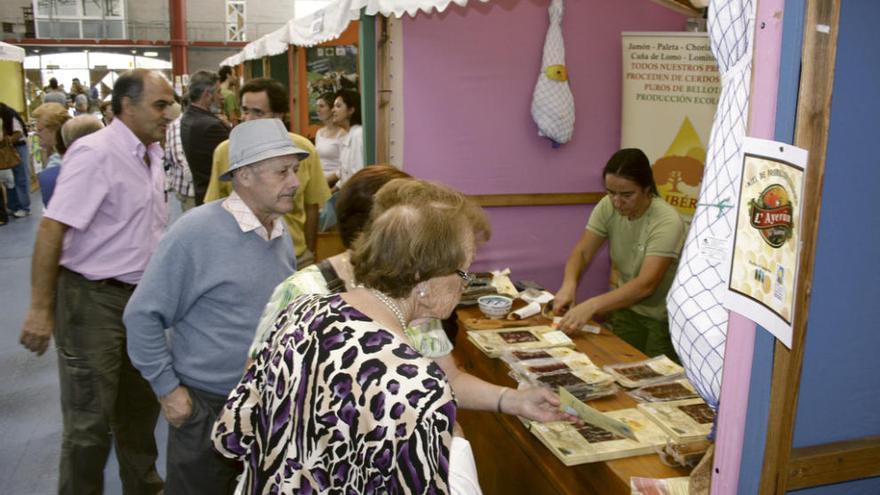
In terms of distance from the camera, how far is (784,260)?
→ 3.69ft

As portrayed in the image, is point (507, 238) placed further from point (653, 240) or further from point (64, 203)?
point (64, 203)

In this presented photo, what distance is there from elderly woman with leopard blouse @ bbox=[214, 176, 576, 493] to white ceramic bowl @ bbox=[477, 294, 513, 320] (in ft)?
5.28

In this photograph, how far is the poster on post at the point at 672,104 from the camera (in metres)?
4.19

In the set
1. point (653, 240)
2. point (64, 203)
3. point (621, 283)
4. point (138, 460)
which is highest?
point (64, 203)

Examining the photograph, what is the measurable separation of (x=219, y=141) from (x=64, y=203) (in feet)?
7.07

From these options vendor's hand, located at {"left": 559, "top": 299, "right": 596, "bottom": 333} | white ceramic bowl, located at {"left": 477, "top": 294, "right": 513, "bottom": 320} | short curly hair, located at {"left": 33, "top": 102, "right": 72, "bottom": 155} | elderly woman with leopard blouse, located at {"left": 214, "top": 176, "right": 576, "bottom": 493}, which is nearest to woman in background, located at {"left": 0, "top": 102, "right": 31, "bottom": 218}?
short curly hair, located at {"left": 33, "top": 102, "right": 72, "bottom": 155}

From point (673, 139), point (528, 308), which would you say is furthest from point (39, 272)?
point (673, 139)

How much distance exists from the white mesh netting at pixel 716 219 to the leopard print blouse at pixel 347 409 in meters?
0.49

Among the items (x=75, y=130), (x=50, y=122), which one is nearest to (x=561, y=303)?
(x=75, y=130)

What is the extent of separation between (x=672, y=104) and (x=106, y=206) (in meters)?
3.30

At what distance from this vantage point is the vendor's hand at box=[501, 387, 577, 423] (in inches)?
77.4

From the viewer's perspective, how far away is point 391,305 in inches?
58.1

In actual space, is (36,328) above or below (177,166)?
below

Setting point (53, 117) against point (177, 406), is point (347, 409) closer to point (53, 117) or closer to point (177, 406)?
point (177, 406)
